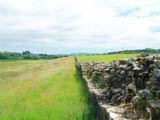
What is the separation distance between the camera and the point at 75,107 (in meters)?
14.5

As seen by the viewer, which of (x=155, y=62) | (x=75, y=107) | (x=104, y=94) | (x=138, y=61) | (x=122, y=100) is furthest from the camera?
(x=75, y=107)

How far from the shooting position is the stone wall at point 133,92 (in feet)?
24.7

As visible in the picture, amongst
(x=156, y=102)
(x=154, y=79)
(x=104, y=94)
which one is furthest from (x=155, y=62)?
(x=104, y=94)

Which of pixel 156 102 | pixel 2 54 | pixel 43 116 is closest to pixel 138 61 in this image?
pixel 156 102

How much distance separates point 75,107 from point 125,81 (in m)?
4.13

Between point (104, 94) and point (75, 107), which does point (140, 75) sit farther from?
point (75, 107)

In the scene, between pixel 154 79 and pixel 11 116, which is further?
pixel 11 116

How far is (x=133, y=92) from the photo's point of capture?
917cm

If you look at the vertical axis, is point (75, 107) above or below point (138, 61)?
below

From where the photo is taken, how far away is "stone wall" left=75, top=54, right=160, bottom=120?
7542mm

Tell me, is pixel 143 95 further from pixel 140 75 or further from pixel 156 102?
pixel 140 75

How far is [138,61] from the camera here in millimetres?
10164

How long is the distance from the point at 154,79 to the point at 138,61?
2.36m

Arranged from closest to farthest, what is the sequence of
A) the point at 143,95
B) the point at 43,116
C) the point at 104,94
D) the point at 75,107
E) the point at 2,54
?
the point at 143,95
the point at 104,94
the point at 43,116
the point at 75,107
the point at 2,54
